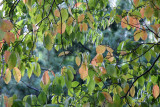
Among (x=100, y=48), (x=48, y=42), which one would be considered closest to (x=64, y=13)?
(x=48, y=42)

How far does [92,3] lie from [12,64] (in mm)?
586

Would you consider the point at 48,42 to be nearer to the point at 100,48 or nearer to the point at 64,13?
the point at 64,13

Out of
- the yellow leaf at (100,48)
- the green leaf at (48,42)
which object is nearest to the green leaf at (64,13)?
the green leaf at (48,42)

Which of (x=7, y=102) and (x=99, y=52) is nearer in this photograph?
(x=7, y=102)

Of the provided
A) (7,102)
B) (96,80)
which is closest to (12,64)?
(7,102)

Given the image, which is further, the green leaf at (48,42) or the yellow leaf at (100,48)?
the yellow leaf at (100,48)

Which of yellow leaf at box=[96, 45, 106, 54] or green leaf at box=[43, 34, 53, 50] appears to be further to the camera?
yellow leaf at box=[96, 45, 106, 54]

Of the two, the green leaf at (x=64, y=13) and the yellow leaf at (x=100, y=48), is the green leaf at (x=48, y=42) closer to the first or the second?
the green leaf at (x=64, y=13)

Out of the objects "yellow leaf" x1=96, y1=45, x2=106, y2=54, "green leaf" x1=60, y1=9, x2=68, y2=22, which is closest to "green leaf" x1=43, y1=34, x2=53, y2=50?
"green leaf" x1=60, y1=9, x2=68, y2=22

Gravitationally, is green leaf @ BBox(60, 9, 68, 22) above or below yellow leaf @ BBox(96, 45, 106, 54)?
above

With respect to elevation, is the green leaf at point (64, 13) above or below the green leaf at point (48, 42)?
above

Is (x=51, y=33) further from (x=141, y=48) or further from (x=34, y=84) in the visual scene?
(x=34, y=84)

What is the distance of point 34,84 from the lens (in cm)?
288

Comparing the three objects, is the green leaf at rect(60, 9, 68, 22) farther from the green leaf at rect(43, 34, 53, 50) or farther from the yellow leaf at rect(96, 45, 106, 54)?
the yellow leaf at rect(96, 45, 106, 54)
